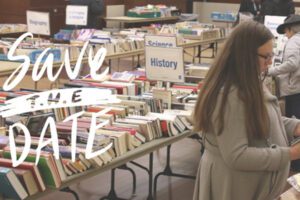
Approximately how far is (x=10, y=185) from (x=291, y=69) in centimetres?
378

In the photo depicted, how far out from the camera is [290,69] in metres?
5.96

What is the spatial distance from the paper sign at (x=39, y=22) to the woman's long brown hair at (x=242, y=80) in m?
5.89

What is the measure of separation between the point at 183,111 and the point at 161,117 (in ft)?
1.14

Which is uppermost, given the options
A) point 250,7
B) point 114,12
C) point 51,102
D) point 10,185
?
point 250,7

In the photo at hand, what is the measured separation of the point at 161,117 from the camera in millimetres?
4457

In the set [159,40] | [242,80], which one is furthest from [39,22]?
[242,80]

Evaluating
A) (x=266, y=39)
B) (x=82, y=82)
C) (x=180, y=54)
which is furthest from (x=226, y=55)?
(x=82, y=82)

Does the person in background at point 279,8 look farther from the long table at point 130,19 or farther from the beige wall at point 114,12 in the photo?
the beige wall at point 114,12

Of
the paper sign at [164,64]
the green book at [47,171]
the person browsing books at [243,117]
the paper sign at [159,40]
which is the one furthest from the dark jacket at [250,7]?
the person browsing books at [243,117]

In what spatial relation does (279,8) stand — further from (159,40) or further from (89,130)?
(89,130)

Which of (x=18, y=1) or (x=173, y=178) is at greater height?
(x=18, y=1)

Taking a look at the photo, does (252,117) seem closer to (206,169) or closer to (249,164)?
(249,164)

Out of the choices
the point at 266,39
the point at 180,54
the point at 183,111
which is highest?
the point at 266,39

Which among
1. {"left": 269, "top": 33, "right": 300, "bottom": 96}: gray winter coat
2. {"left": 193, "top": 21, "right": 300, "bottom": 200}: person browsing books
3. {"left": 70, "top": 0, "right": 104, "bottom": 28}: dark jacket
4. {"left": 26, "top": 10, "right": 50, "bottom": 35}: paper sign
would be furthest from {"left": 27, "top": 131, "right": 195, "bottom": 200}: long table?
{"left": 70, "top": 0, "right": 104, "bottom": 28}: dark jacket
